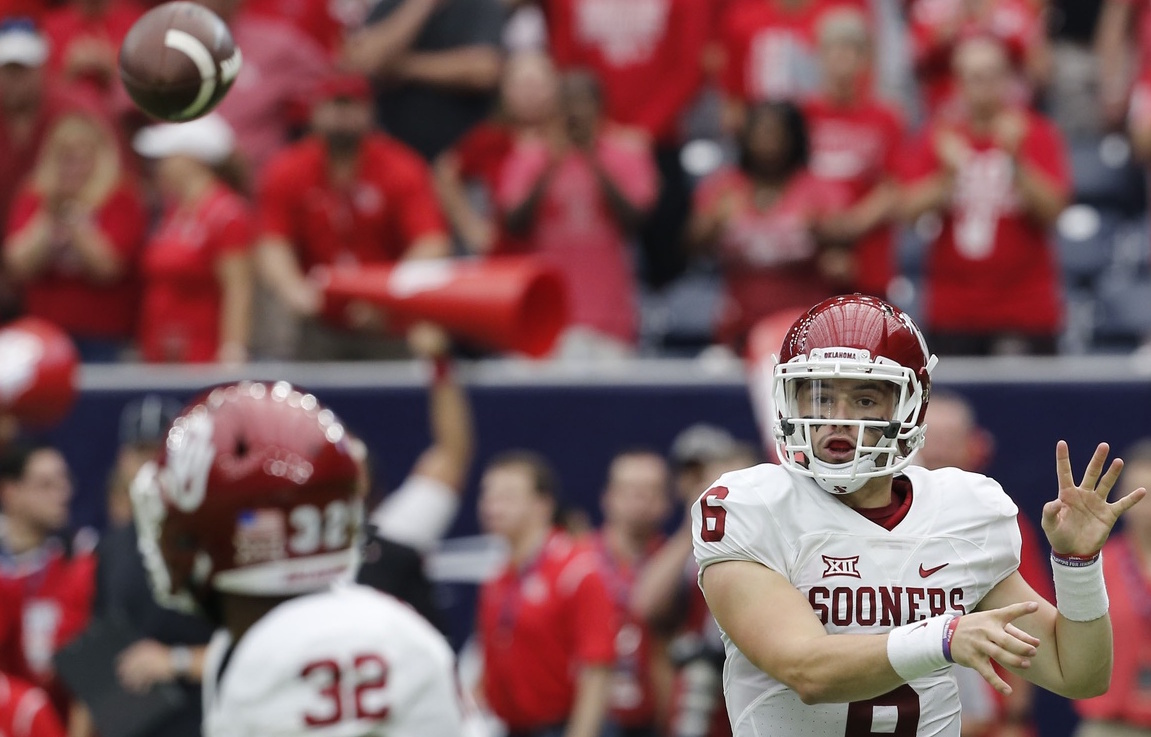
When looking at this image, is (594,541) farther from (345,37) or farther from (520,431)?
(345,37)

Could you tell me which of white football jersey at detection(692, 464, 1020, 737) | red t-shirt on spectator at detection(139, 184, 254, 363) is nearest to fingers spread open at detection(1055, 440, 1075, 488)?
white football jersey at detection(692, 464, 1020, 737)

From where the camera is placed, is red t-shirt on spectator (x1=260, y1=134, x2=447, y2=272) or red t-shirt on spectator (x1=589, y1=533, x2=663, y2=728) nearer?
red t-shirt on spectator (x1=589, y1=533, x2=663, y2=728)

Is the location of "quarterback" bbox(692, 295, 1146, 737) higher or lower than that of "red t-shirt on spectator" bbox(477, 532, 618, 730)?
higher

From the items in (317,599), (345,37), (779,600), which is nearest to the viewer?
(317,599)

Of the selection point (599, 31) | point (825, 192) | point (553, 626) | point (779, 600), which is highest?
point (599, 31)

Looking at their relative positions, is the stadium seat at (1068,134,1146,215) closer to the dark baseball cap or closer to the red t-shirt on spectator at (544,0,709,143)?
the red t-shirt on spectator at (544,0,709,143)

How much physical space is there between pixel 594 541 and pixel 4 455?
2.30 m

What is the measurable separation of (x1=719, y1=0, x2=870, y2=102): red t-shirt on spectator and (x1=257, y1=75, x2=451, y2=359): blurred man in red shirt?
159 cm

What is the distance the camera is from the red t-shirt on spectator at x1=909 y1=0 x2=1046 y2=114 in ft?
27.6

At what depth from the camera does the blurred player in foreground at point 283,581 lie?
9.47 ft

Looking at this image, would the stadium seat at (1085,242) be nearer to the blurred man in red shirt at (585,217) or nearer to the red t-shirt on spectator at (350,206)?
the blurred man in red shirt at (585,217)

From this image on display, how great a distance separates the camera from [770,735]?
3.40 m

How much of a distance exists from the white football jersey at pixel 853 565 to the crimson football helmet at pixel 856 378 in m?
0.08

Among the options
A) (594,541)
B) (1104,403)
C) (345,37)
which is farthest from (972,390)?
(345,37)
